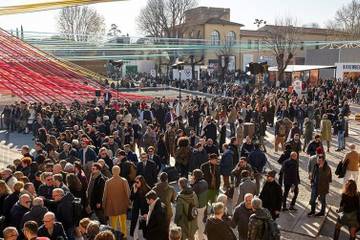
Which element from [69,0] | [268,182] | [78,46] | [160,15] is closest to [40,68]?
[69,0]

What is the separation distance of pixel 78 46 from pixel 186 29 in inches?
1357

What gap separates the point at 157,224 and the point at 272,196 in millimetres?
2434

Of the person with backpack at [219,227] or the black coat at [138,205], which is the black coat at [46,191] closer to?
the black coat at [138,205]

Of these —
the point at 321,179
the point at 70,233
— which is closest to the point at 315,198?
the point at 321,179

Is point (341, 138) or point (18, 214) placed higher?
point (18, 214)

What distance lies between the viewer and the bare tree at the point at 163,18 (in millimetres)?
61906

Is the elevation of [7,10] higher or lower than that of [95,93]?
higher

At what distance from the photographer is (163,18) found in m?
61.8

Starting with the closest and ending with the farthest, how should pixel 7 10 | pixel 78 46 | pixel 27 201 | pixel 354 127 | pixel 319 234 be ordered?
pixel 27 201 < pixel 319 234 < pixel 7 10 < pixel 354 127 < pixel 78 46

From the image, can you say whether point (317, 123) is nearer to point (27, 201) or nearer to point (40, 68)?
point (40, 68)

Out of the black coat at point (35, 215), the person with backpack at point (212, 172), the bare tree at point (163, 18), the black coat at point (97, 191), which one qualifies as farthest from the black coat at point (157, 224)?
the bare tree at point (163, 18)

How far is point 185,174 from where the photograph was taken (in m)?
11.8

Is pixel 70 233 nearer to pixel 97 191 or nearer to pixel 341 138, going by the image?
pixel 97 191

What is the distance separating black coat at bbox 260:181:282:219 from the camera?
814 centimetres
